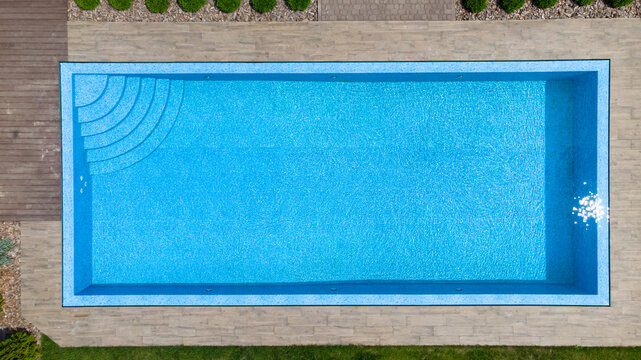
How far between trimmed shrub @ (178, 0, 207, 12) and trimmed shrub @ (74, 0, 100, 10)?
4.51ft

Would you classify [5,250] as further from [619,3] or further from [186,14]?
[619,3]

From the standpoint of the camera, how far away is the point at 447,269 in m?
6.72

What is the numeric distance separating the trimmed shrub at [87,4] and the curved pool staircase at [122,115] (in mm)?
1121

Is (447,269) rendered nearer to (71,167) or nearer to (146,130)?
(146,130)

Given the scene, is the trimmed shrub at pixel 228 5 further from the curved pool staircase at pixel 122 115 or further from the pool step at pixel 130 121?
the pool step at pixel 130 121

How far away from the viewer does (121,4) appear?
20.7 ft

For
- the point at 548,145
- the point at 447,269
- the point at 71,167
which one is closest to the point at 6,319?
the point at 71,167

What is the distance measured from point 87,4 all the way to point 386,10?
493 centimetres

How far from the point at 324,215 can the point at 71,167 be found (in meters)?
4.23

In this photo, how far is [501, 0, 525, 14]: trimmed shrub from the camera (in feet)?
20.4

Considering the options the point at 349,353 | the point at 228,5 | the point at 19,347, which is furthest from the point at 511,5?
the point at 19,347

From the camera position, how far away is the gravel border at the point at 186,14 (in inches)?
252

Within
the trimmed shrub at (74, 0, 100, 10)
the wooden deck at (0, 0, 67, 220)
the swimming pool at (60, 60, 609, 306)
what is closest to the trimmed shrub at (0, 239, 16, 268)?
the wooden deck at (0, 0, 67, 220)

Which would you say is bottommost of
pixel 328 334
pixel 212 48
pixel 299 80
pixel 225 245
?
pixel 328 334
